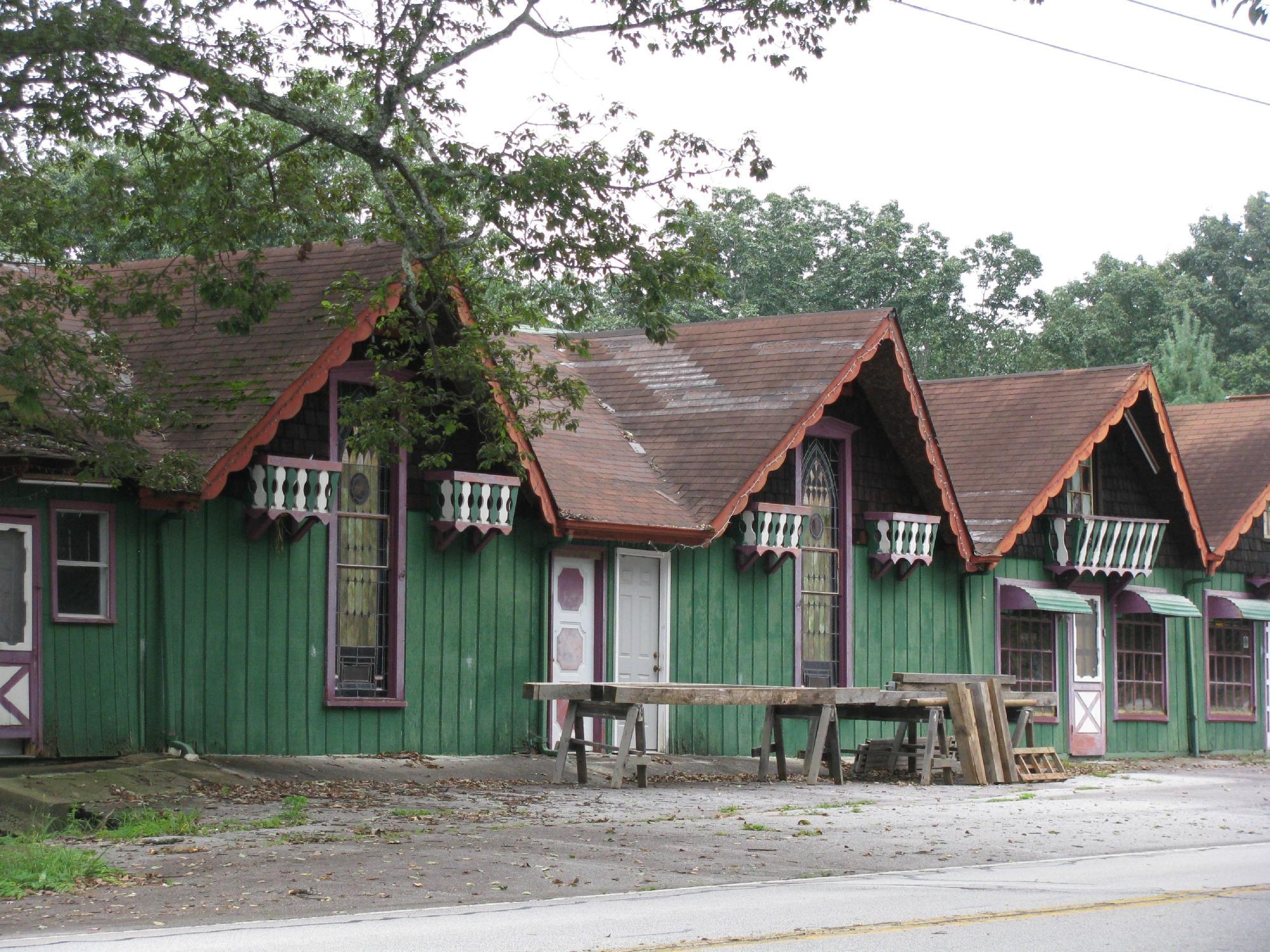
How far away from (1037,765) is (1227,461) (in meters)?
13.8

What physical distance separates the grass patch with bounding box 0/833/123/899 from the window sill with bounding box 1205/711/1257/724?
2442cm

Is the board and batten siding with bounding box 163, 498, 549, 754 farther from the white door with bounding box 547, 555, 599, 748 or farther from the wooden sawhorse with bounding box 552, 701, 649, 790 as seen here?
the wooden sawhorse with bounding box 552, 701, 649, 790

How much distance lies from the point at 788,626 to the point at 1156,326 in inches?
1659

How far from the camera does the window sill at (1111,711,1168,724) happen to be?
30.2 metres

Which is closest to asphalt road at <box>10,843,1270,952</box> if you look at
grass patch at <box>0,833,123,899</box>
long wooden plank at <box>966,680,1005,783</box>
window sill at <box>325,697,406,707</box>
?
grass patch at <box>0,833,123,899</box>

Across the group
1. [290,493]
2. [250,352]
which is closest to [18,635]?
[290,493]

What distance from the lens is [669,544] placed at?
2270cm

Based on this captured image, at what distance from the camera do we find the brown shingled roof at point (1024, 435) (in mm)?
27781

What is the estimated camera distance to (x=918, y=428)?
2542cm

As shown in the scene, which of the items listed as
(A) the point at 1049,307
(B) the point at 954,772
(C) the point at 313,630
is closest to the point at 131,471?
(C) the point at 313,630

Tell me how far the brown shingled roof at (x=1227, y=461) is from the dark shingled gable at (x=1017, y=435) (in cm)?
412

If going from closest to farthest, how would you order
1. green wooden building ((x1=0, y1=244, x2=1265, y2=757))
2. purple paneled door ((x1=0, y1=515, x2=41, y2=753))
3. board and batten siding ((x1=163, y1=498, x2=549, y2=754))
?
1. purple paneled door ((x1=0, y1=515, x2=41, y2=753))
2. green wooden building ((x1=0, y1=244, x2=1265, y2=757))
3. board and batten siding ((x1=163, y1=498, x2=549, y2=754))

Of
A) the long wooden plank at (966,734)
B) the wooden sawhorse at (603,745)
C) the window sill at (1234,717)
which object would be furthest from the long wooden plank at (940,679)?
the window sill at (1234,717)

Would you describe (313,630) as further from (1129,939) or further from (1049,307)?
(1049,307)
